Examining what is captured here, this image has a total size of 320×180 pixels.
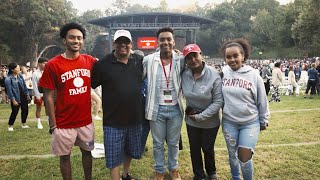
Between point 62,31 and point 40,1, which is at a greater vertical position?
point 40,1

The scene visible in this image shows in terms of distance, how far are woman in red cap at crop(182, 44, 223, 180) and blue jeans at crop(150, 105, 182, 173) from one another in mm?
173

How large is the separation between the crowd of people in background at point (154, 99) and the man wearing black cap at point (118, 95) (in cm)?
1

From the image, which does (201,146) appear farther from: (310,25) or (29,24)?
(29,24)

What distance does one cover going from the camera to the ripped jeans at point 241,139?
329cm

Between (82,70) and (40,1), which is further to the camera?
(40,1)

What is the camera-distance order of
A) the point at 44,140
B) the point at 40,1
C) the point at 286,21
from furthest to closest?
the point at 286,21 → the point at 40,1 → the point at 44,140

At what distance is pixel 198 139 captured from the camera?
12.7ft

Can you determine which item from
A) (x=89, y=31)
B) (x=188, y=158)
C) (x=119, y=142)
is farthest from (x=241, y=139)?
(x=89, y=31)

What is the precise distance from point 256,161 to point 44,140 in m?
4.29

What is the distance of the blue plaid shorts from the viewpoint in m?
3.45

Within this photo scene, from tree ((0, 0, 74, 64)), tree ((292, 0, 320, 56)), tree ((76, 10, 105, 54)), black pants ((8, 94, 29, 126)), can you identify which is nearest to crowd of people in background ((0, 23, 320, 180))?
black pants ((8, 94, 29, 126))

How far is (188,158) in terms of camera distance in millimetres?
4926

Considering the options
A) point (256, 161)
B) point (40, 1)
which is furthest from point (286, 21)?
point (256, 161)

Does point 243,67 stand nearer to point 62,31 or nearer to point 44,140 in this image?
point 62,31
